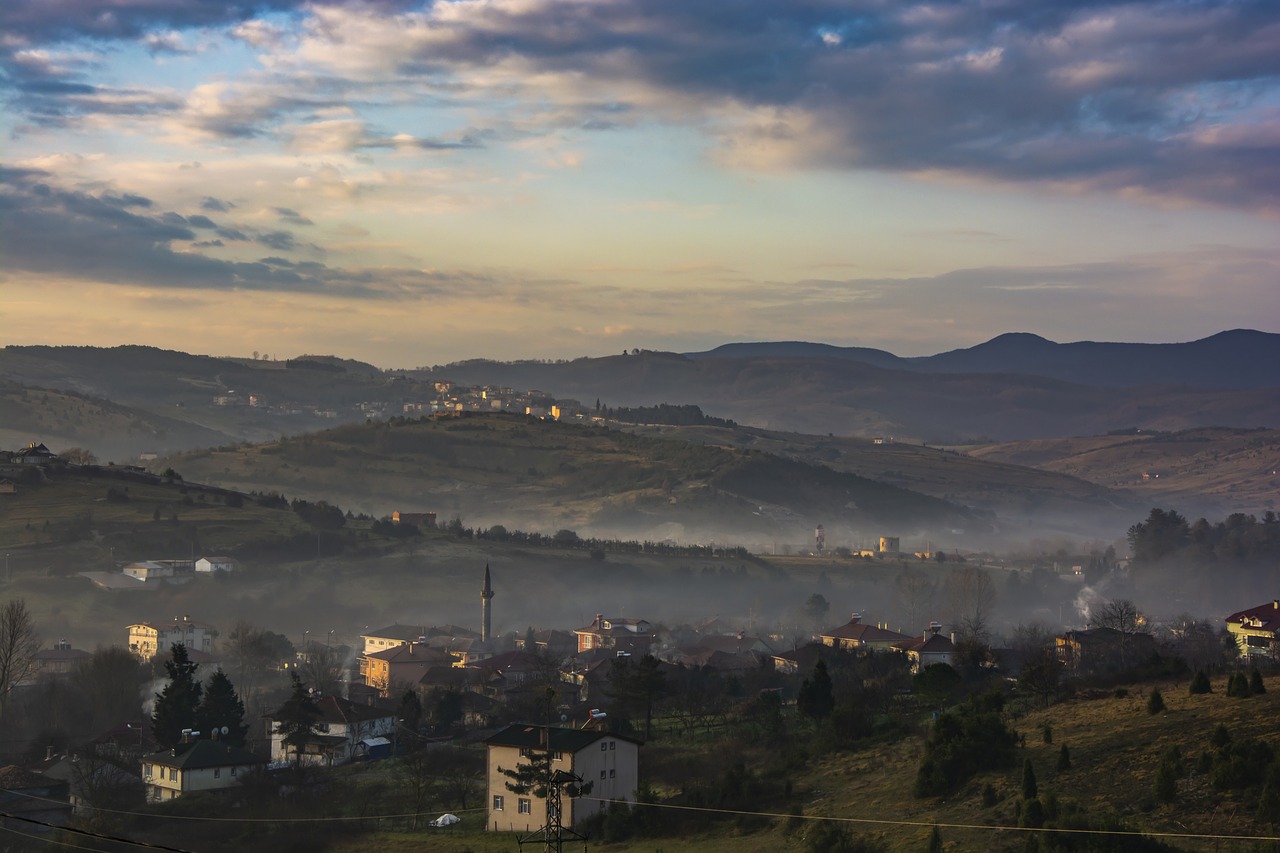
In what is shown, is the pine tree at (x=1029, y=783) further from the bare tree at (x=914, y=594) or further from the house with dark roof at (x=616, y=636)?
the bare tree at (x=914, y=594)

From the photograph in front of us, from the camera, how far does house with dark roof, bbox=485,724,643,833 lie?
2066 inches

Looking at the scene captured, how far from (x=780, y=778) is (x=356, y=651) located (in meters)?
83.6

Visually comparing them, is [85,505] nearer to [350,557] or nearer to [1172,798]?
[350,557]

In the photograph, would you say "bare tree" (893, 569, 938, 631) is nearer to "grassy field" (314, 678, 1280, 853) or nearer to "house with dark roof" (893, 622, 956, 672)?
"house with dark roof" (893, 622, 956, 672)

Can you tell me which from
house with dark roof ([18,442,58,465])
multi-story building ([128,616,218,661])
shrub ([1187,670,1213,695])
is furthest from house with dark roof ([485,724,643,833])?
house with dark roof ([18,442,58,465])

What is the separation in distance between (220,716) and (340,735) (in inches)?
236

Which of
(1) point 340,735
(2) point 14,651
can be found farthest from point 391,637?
(1) point 340,735

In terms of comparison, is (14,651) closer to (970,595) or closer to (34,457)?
(970,595)

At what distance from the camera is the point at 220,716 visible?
67562 millimetres

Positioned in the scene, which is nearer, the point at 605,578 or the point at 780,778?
the point at 780,778

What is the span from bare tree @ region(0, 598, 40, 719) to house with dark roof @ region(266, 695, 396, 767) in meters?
14.5

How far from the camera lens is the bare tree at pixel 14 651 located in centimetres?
7800

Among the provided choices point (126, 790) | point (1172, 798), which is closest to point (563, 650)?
point (126, 790)

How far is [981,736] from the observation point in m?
47.4
